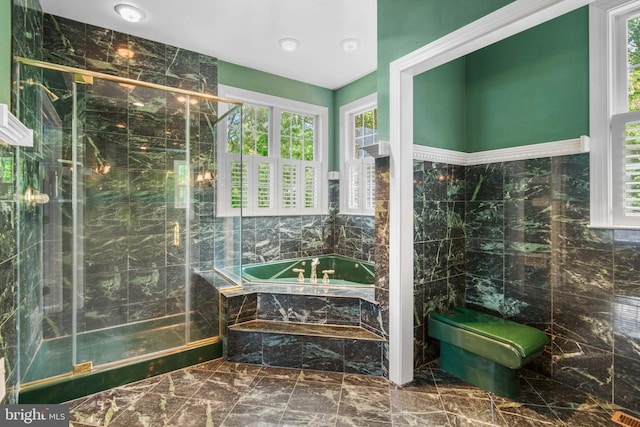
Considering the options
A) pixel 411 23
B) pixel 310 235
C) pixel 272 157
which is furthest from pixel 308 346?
pixel 411 23

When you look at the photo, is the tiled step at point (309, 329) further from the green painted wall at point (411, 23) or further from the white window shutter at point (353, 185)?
the white window shutter at point (353, 185)

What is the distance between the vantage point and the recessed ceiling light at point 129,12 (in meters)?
2.46

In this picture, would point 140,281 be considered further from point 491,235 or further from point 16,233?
point 491,235

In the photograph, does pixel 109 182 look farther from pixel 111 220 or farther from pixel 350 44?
pixel 350 44

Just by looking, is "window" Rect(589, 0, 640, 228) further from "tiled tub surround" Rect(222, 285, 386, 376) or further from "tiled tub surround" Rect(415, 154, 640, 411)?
"tiled tub surround" Rect(222, 285, 386, 376)

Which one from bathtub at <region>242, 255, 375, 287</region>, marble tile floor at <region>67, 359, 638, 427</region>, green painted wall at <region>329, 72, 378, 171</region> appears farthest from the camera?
green painted wall at <region>329, 72, 378, 171</region>

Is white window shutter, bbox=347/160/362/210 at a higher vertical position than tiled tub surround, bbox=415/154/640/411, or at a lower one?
higher

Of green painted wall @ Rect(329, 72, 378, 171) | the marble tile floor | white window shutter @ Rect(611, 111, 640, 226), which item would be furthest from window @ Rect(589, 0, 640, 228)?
green painted wall @ Rect(329, 72, 378, 171)

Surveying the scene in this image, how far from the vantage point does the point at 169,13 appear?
99.7 inches

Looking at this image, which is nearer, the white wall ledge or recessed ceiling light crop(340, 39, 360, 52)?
the white wall ledge

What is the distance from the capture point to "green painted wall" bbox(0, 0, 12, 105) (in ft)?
5.30

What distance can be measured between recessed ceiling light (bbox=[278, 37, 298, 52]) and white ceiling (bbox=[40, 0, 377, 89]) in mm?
53

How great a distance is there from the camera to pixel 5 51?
169 cm

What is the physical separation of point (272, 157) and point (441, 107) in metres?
2.02
